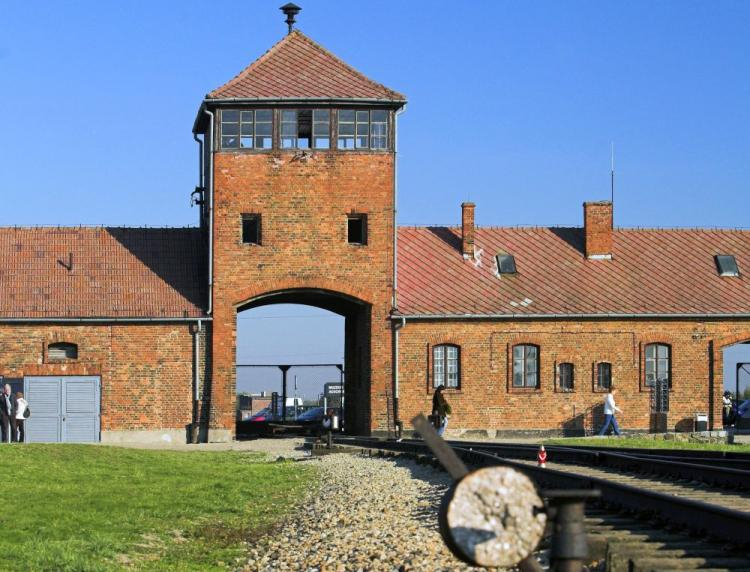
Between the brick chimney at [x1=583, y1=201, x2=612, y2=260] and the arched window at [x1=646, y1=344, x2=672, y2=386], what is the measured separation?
3.84 metres

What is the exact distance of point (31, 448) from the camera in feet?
83.4

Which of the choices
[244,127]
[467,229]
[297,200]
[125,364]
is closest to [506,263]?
[467,229]

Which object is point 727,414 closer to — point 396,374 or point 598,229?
point 598,229

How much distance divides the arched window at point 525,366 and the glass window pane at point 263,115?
9.92 m

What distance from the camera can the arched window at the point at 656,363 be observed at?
3897cm

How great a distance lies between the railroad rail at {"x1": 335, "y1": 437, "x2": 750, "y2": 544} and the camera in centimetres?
867

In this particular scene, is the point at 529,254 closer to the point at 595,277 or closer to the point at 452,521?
the point at 595,277

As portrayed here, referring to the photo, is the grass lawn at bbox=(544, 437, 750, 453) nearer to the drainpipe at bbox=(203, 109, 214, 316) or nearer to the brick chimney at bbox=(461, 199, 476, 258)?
the brick chimney at bbox=(461, 199, 476, 258)

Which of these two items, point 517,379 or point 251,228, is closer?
point 251,228

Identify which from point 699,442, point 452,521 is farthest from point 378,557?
point 699,442

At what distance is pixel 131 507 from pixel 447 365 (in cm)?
2304

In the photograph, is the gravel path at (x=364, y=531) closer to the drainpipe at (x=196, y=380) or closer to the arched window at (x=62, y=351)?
the drainpipe at (x=196, y=380)

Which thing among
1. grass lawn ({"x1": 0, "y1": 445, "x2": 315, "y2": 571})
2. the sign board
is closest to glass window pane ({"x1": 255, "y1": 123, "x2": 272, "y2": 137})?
grass lawn ({"x1": 0, "y1": 445, "x2": 315, "y2": 571})

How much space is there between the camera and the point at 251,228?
37.4 meters
